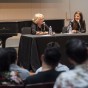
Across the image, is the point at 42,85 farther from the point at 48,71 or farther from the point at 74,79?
the point at 74,79

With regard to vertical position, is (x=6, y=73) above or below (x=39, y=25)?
below

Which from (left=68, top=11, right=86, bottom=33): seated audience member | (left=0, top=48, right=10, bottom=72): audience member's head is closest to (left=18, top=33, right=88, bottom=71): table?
(left=68, top=11, right=86, bottom=33): seated audience member

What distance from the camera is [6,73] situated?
8.27 feet

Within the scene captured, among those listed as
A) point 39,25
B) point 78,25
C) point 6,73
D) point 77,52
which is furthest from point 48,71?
point 78,25

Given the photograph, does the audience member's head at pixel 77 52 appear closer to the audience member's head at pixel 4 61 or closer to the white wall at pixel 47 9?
the audience member's head at pixel 4 61

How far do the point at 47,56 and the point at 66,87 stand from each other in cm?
60

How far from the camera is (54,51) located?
2512 mm

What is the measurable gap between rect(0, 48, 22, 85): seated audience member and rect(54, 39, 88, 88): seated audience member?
598 millimetres

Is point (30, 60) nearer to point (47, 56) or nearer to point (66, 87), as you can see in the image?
point (47, 56)

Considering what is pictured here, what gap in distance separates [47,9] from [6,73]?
680cm

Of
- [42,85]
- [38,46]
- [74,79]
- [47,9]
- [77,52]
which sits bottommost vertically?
[38,46]

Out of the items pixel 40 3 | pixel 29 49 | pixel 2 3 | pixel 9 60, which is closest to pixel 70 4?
pixel 40 3

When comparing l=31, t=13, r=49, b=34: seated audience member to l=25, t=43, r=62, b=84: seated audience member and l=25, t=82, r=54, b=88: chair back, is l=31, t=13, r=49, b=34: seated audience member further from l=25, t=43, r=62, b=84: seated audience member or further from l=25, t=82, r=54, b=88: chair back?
l=25, t=82, r=54, b=88: chair back

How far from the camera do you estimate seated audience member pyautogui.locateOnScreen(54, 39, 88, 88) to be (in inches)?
74.1
